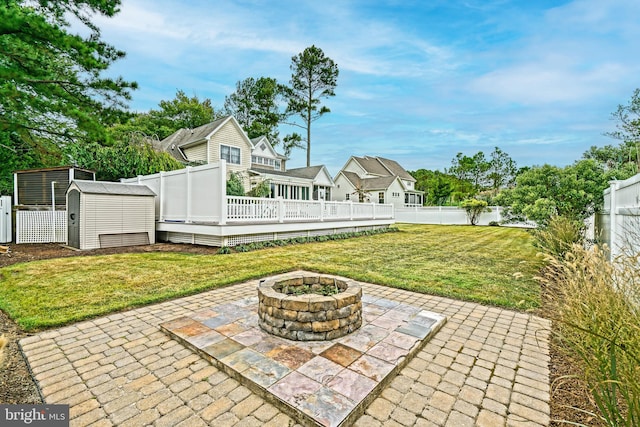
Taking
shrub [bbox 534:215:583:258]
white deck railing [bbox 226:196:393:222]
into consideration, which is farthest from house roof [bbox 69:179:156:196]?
shrub [bbox 534:215:583:258]

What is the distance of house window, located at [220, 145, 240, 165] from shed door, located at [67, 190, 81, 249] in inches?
422

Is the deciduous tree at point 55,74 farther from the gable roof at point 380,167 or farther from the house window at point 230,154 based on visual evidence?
the gable roof at point 380,167

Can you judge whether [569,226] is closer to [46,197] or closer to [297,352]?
[297,352]

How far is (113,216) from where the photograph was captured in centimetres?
927

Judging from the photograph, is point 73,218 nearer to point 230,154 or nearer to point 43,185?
point 43,185

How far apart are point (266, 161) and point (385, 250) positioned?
16.6 metres

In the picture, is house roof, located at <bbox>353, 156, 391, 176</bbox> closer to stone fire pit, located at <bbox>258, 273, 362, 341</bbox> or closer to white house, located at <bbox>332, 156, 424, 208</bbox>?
white house, located at <bbox>332, 156, 424, 208</bbox>

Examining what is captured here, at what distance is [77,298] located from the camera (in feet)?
14.5

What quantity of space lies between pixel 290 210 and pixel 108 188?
5972 mm

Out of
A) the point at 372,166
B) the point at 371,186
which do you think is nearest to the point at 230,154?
the point at 371,186

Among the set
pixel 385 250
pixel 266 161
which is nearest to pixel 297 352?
pixel 385 250

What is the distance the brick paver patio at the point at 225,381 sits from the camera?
2010 millimetres

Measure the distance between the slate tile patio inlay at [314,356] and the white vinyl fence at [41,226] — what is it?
1005 cm

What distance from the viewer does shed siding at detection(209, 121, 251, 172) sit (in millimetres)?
18688
